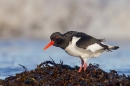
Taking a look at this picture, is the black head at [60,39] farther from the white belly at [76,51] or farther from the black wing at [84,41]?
the black wing at [84,41]

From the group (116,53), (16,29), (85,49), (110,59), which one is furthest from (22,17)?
(85,49)

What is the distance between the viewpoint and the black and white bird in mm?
8562

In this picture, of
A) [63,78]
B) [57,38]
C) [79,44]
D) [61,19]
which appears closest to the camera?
[63,78]

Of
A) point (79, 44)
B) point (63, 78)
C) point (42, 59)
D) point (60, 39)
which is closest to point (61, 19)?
point (42, 59)

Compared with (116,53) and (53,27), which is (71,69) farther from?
(53,27)

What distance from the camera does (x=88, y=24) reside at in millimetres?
25734

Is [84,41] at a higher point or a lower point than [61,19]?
lower

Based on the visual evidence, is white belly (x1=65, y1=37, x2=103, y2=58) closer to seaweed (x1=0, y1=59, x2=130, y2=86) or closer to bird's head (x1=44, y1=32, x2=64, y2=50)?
bird's head (x1=44, y1=32, x2=64, y2=50)

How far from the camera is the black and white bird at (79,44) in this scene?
28.1ft

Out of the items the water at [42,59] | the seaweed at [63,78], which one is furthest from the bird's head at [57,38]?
the water at [42,59]

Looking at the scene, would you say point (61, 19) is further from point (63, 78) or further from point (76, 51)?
point (63, 78)

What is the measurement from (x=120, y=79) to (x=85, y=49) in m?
1.53

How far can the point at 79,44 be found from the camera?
8.55 m

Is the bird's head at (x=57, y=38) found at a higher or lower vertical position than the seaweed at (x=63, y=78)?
higher
